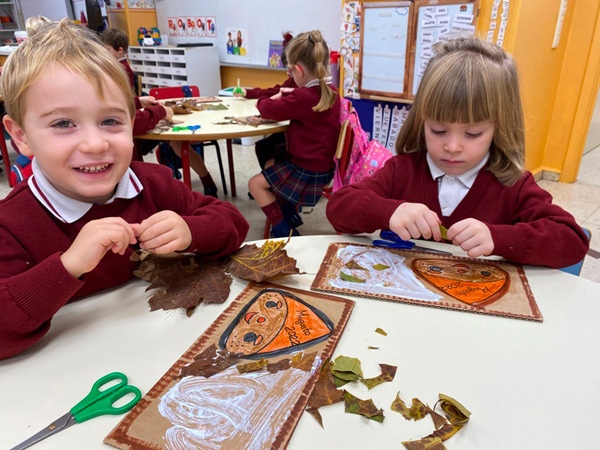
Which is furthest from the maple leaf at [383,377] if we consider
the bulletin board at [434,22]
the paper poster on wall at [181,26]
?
the paper poster on wall at [181,26]

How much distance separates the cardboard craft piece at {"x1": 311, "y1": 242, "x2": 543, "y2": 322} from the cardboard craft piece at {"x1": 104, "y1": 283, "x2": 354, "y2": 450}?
0.08 metres

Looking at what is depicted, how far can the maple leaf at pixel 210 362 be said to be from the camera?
564mm

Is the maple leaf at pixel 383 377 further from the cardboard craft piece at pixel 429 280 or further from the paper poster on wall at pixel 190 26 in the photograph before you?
the paper poster on wall at pixel 190 26

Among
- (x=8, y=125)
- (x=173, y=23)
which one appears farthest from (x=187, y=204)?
(x=173, y=23)

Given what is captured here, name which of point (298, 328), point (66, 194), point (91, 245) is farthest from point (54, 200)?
point (298, 328)

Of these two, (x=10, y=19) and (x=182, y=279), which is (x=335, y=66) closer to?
(x=182, y=279)

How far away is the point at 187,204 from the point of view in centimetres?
96

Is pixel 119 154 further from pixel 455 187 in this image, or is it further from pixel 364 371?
pixel 455 187

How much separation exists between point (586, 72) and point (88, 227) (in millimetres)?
3647

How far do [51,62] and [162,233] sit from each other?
331 mm

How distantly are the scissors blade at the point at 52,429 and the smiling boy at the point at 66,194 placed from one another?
0.17m

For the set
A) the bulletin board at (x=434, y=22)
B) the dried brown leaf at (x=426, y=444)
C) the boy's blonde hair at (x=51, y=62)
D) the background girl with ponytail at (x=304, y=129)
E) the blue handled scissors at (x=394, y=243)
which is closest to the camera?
the dried brown leaf at (x=426, y=444)

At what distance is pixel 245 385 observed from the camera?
1.78 feet

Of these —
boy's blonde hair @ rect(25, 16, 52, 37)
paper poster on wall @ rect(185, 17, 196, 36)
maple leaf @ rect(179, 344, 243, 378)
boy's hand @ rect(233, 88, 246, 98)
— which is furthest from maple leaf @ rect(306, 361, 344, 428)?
paper poster on wall @ rect(185, 17, 196, 36)
